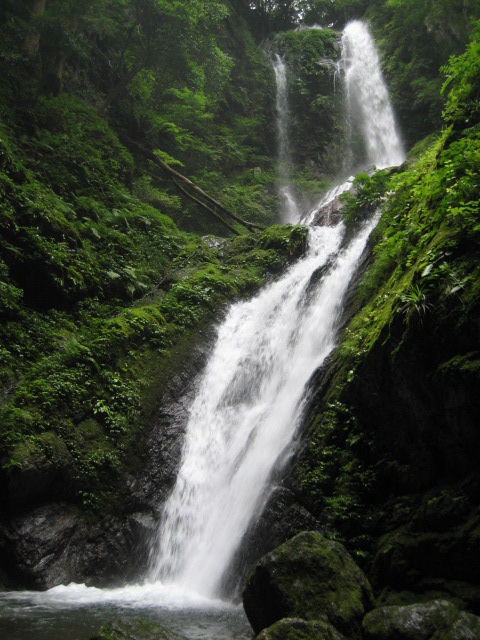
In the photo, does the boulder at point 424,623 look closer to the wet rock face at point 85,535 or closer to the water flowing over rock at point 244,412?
the water flowing over rock at point 244,412

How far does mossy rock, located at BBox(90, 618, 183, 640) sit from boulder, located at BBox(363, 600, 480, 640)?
5.57 ft

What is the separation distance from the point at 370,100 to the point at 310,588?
74.7 ft

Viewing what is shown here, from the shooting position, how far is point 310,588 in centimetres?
414

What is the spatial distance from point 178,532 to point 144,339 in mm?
4200

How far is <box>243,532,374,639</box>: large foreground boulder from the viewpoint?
3.97 meters

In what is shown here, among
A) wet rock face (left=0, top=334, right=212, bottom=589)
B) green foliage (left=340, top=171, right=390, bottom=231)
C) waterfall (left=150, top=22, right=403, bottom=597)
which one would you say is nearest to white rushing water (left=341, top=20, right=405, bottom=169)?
waterfall (left=150, top=22, right=403, bottom=597)

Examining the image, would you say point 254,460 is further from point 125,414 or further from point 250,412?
point 125,414

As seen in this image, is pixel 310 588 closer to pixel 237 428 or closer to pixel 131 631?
pixel 131 631

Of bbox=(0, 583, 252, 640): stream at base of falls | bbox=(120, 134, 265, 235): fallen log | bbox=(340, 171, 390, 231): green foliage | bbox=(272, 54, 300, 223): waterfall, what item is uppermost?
bbox=(272, 54, 300, 223): waterfall

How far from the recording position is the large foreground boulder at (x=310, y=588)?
3975mm

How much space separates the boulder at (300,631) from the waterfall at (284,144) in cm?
1651

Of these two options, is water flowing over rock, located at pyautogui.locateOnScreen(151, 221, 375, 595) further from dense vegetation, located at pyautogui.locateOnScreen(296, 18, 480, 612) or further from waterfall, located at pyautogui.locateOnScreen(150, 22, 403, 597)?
dense vegetation, located at pyautogui.locateOnScreen(296, 18, 480, 612)

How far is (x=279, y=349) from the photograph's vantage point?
984cm

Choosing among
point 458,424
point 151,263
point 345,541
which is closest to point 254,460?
point 345,541
